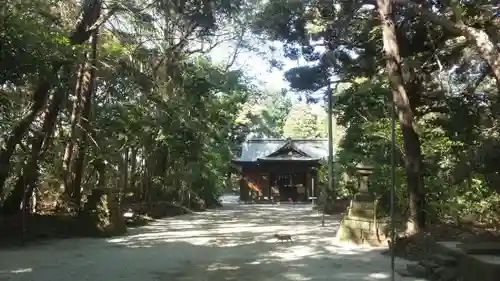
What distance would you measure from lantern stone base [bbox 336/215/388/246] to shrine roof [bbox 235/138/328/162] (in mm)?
26025

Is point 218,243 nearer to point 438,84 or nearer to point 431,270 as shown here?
point 431,270

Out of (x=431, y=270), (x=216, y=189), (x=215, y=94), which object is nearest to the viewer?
(x=431, y=270)

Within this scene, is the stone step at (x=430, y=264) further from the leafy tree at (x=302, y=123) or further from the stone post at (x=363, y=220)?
the leafy tree at (x=302, y=123)

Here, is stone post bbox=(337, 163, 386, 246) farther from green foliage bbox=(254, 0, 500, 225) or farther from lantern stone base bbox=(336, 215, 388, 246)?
green foliage bbox=(254, 0, 500, 225)

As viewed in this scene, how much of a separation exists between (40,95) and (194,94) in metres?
9.20

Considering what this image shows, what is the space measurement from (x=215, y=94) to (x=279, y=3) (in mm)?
12898

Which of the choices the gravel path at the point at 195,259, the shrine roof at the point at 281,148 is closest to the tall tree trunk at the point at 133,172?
the gravel path at the point at 195,259

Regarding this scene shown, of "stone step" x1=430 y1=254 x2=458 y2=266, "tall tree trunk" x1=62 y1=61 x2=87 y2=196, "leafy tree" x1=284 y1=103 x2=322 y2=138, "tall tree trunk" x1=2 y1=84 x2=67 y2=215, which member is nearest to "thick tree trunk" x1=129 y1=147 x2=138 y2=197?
"tall tree trunk" x1=62 y1=61 x2=87 y2=196

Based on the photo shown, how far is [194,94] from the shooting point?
22.0m

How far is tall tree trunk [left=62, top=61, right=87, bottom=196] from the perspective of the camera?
16303 millimetres

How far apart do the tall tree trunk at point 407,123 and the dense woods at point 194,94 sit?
0.09 feet

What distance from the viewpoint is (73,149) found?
56.0ft

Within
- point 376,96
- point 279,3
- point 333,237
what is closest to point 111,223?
point 333,237

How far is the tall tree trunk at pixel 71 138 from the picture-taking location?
53.5 feet
